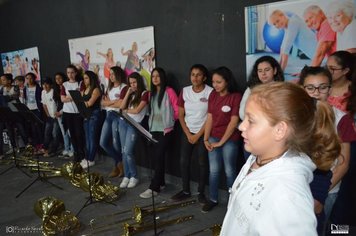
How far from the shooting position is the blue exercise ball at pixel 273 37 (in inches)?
114

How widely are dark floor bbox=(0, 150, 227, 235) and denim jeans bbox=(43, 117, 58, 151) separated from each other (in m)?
1.19

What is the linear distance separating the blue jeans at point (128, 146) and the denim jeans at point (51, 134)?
221 centimetres

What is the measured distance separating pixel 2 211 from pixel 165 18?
3.01 metres

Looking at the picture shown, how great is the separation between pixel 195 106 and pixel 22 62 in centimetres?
546

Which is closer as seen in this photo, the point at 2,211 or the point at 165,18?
the point at 2,211

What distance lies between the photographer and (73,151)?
18.2 feet

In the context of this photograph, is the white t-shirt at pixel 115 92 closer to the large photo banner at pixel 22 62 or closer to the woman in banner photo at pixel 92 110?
the woman in banner photo at pixel 92 110

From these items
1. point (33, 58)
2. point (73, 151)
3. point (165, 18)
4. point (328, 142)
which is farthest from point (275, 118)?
point (33, 58)

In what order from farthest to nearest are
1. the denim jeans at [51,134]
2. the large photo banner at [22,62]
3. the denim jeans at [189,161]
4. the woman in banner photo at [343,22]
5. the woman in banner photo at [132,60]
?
the large photo banner at [22,62], the denim jeans at [51,134], the woman in banner photo at [132,60], the denim jeans at [189,161], the woman in banner photo at [343,22]

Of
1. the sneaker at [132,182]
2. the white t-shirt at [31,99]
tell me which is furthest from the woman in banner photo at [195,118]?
the white t-shirt at [31,99]

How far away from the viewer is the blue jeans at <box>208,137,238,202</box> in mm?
3203

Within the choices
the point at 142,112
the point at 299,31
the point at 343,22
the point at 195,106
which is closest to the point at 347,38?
the point at 343,22

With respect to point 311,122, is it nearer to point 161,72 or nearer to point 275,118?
point 275,118

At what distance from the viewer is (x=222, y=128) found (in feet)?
10.5
